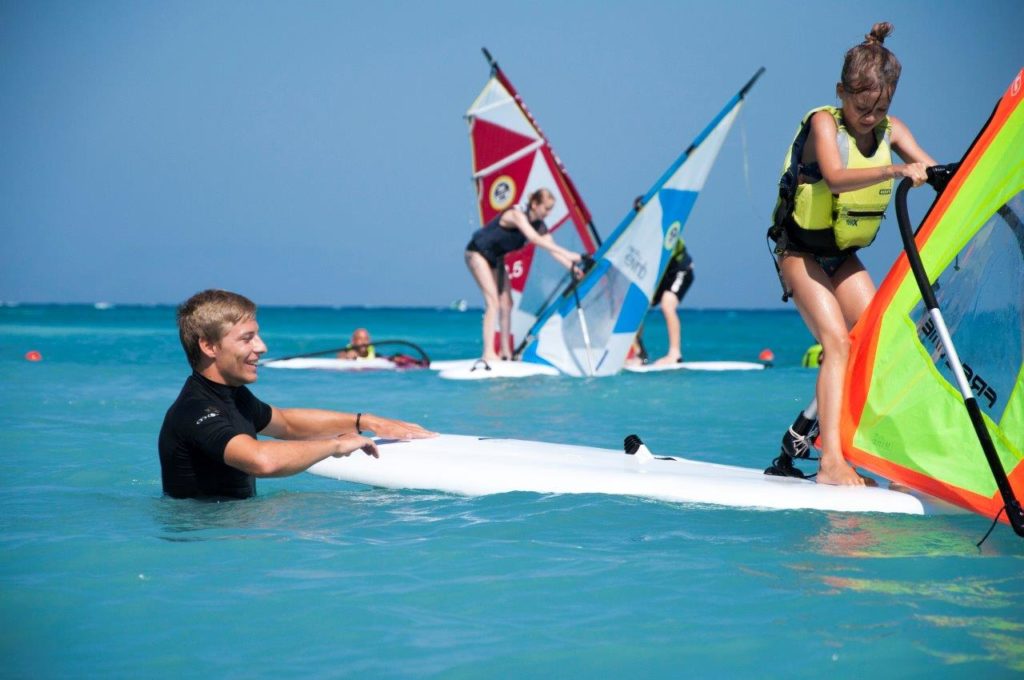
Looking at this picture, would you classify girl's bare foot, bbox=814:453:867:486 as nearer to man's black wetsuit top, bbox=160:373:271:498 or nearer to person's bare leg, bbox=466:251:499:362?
man's black wetsuit top, bbox=160:373:271:498

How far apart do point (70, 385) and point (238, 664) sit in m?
9.14

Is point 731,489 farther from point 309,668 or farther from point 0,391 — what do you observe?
point 0,391

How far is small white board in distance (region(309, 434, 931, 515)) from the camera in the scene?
4195 millimetres

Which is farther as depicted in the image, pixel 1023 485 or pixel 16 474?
pixel 16 474

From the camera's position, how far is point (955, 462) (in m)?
4.02

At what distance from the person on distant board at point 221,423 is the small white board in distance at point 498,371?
747cm

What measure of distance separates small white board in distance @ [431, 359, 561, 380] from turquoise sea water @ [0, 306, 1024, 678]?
6523 millimetres

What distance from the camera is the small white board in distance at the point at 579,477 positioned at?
13.8 feet

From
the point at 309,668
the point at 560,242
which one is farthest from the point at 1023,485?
the point at 560,242

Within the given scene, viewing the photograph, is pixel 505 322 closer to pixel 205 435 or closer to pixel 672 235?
pixel 672 235

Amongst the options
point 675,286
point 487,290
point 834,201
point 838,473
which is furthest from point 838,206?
point 675,286

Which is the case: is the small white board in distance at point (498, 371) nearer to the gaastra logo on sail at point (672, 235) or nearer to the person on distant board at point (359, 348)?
the gaastra logo on sail at point (672, 235)

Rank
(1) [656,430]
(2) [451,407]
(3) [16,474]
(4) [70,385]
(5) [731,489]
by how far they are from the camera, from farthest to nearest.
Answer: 1. (4) [70,385]
2. (2) [451,407]
3. (1) [656,430]
4. (3) [16,474]
5. (5) [731,489]

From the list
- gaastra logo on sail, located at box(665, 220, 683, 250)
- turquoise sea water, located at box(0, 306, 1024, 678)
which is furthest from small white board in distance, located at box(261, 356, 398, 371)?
turquoise sea water, located at box(0, 306, 1024, 678)
